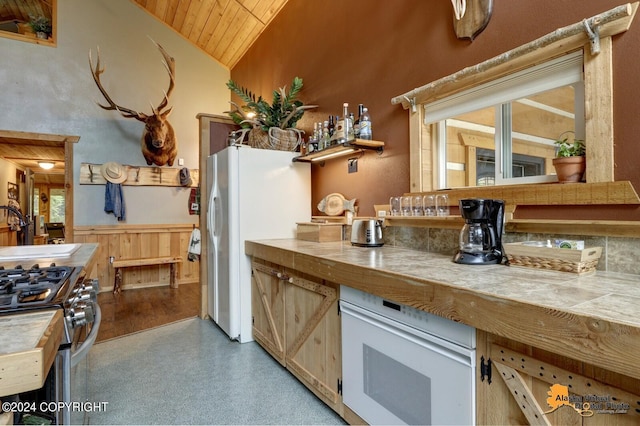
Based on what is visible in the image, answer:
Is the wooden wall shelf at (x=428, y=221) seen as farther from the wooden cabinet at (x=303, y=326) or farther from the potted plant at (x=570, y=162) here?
the wooden cabinet at (x=303, y=326)

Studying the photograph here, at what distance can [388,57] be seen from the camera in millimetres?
2447

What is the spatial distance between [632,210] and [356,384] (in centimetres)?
136

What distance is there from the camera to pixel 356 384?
164 cm

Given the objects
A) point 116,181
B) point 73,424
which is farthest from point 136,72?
point 73,424

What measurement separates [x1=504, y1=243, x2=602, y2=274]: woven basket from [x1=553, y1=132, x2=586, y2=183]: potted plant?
0.34m

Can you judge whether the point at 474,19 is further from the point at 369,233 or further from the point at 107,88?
the point at 107,88

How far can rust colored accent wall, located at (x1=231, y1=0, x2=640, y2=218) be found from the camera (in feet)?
4.41

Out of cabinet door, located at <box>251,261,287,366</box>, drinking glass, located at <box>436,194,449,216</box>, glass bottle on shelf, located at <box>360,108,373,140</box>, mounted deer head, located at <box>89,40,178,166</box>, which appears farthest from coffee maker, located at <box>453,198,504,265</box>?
mounted deer head, located at <box>89,40,178,166</box>

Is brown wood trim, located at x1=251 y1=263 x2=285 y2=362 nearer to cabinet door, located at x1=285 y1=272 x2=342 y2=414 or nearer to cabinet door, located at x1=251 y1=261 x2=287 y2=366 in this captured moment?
cabinet door, located at x1=251 y1=261 x2=287 y2=366

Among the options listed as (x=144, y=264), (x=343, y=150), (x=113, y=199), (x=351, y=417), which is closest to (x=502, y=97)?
(x=343, y=150)

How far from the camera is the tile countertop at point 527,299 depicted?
78cm

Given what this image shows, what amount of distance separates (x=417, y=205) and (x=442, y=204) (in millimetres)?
181

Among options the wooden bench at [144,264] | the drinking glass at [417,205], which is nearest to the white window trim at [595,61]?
the drinking glass at [417,205]

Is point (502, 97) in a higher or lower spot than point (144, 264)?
higher
